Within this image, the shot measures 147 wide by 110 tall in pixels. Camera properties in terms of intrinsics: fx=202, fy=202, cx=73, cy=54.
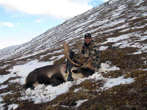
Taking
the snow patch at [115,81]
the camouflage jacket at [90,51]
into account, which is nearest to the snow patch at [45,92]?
the snow patch at [115,81]

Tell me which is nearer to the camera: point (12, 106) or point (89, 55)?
point (12, 106)

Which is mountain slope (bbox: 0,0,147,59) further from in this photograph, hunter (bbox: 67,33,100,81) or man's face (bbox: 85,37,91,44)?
man's face (bbox: 85,37,91,44)

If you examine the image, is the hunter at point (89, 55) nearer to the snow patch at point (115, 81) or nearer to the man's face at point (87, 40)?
the man's face at point (87, 40)

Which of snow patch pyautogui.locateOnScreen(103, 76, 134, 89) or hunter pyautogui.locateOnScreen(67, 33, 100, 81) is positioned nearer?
snow patch pyautogui.locateOnScreen(103, 76, 134, 89)

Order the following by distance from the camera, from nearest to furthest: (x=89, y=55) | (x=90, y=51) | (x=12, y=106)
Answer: (x=12, y=106)
(x=89, y=55)
(x=90, y=51)

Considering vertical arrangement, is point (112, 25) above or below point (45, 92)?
above

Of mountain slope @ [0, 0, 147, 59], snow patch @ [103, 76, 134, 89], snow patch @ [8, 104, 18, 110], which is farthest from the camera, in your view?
mountain slope @ [0, 0, 147, 59]

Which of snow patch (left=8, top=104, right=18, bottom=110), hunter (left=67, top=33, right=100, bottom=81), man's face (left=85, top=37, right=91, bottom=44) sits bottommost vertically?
snow patch (left=8, top=104, right=18, bottom=110)

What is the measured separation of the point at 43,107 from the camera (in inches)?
372

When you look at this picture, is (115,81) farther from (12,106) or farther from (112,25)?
(112,25)

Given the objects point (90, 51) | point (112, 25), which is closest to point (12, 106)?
point (90, 51)

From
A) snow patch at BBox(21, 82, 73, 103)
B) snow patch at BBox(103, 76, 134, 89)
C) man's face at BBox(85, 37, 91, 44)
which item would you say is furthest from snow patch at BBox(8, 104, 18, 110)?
man's face at BBox(85, 37, 91, 44)

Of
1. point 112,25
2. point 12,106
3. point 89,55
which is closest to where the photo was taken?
point 12,106

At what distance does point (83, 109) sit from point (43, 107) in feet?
7.81
